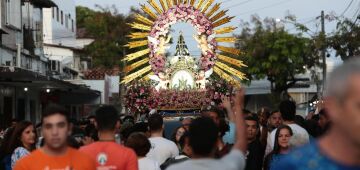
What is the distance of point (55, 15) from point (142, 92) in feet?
137

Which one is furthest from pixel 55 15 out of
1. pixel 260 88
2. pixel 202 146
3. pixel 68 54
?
pixel 202 146

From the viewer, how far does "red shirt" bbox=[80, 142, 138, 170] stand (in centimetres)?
724

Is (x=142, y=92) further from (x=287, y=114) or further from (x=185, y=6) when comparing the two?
(x=287, y=114)

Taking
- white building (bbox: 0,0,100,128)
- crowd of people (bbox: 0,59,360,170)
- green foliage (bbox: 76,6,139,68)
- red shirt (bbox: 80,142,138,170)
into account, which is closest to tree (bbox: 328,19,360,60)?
white building (bbox: 0,0,100,128)

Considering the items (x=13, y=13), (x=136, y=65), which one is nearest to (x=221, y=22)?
(x=136, y=65)

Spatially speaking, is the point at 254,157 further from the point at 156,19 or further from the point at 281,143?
the point at 156,19

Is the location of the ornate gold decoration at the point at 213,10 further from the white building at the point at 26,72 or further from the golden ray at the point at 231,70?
the white building at the point at 26,72

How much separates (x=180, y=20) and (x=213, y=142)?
55.1 ft

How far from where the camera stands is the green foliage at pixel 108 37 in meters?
69.0

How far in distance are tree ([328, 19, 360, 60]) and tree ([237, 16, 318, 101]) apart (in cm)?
1168

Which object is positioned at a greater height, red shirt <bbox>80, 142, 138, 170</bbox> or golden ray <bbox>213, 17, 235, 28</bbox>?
golden ray <bbox>213, 17, 235, 28</bbox>

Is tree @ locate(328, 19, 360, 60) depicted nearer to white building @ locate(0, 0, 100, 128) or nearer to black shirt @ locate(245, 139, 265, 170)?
white building @ locate(0, 0, 100, 128)

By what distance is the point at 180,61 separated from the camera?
21.6 meters

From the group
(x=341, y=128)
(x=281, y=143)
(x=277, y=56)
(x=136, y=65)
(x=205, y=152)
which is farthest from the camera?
(x=277, y=56)
